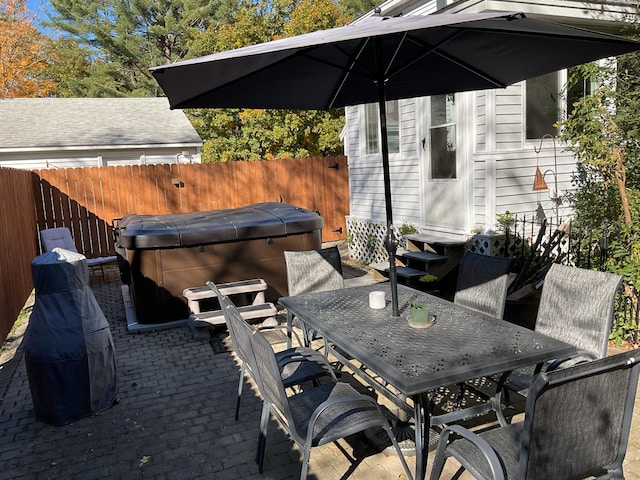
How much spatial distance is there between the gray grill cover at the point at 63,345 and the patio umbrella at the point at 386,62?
1.60 m

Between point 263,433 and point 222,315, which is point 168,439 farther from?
point 222,315

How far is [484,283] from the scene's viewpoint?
397 centimetres

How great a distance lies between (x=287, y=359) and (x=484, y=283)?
1652 mm

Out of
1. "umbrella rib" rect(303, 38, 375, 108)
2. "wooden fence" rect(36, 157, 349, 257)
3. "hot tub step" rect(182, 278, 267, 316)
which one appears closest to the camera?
"umbrella rib" rect(303, 38, 375, 108)

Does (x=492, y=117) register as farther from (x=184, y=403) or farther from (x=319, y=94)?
(x=184, y=403)

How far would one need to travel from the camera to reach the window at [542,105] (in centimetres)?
679

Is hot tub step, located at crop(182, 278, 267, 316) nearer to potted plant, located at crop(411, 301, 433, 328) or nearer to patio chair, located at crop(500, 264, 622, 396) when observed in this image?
potted plant, located at crop(411, 301, 433, 328)

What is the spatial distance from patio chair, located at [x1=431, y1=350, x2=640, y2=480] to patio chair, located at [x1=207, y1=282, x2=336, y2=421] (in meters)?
1.32

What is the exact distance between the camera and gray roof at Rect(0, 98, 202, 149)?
48.1 feet

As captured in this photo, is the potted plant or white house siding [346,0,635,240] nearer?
the potted plant

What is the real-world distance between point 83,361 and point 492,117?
17.6ft

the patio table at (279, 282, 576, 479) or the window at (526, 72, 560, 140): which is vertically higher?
the window at (526, 72, 560, 140)

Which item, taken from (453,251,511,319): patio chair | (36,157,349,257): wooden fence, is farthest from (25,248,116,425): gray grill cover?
(36,157,349,257): wooden fence

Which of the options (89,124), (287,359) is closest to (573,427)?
(287,359)
